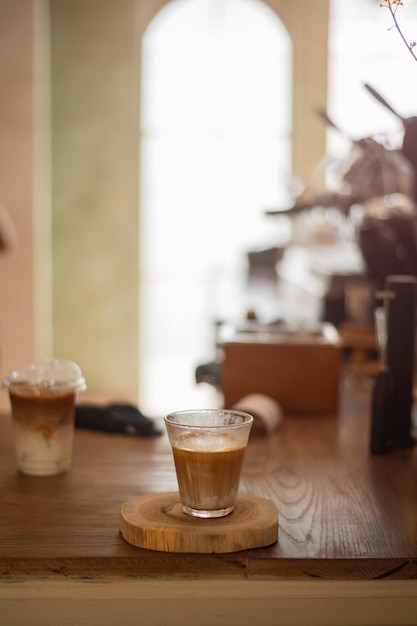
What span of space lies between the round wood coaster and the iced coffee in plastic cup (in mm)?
267

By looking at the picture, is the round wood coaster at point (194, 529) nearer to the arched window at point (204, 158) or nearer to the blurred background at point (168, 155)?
the blurred background at point (168, 155)

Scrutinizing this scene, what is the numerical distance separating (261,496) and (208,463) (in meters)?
0.20

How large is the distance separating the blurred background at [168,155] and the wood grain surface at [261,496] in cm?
457

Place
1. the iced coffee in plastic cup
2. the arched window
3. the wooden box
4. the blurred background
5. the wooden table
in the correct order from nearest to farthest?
the wooden table, the iced coffee in plastic cup, the wooden box, the blurred background, the arched window

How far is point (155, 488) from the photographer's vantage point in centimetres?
111

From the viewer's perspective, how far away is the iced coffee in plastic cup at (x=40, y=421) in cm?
118

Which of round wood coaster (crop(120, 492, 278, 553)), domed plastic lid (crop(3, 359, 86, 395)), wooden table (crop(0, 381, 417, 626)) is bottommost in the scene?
wooden table (crop(0, 381, 417, 626))

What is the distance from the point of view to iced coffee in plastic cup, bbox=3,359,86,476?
3.86 feet

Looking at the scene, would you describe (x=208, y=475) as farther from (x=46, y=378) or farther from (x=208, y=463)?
(x=46, y=378)

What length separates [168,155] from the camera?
647cm

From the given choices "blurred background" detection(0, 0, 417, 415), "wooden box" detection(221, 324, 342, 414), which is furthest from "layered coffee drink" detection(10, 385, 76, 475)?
"blurred background" detection(0, 0, 417, 415)

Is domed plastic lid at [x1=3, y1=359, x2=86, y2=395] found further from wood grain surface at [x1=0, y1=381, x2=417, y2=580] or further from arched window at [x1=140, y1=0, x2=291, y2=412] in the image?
arched window at [x1=140, y1=0, x2=291, y2=412]

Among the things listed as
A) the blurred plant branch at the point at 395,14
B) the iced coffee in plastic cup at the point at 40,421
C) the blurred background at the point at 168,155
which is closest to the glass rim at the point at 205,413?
the iced coffee in plastic cup at the point at 40,421

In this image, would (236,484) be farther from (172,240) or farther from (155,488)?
(172,240)
